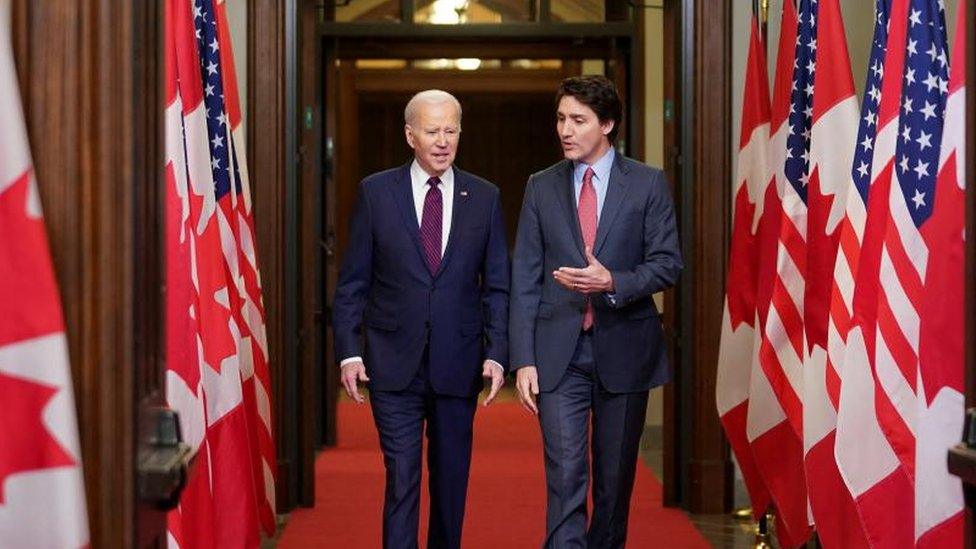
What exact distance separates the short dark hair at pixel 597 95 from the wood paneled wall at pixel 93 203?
276cm

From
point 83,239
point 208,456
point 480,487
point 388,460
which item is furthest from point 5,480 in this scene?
point 480,487

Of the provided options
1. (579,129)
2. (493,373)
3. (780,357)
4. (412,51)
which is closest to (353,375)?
(493,373)

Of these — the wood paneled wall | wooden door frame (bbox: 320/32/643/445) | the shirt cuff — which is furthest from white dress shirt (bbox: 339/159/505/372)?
wooden door frame (bbox: 320/32/643/445)

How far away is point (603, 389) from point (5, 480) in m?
2.86

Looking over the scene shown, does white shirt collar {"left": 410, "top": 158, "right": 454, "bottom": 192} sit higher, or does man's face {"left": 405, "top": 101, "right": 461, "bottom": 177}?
man's face {"left": 405, "top": 101, "right": 461, "bottom": 177}

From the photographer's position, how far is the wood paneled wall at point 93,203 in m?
2.14

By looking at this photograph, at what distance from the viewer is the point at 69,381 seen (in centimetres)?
211

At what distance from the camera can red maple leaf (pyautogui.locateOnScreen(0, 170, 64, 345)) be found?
2086 mm

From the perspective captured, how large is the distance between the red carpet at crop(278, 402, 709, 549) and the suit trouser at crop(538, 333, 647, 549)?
1553 mm

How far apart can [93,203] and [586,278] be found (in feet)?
8.43

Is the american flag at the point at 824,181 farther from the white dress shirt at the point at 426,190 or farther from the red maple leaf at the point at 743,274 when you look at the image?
the white dress shirt at the point at 426,190

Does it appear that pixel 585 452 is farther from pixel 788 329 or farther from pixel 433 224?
pixel 788 329

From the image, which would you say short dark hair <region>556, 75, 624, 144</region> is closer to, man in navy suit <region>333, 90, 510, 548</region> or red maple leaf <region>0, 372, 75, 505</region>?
man in navy suit <region>333, 90, 510, 548</region>

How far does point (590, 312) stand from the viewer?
4793 mm
